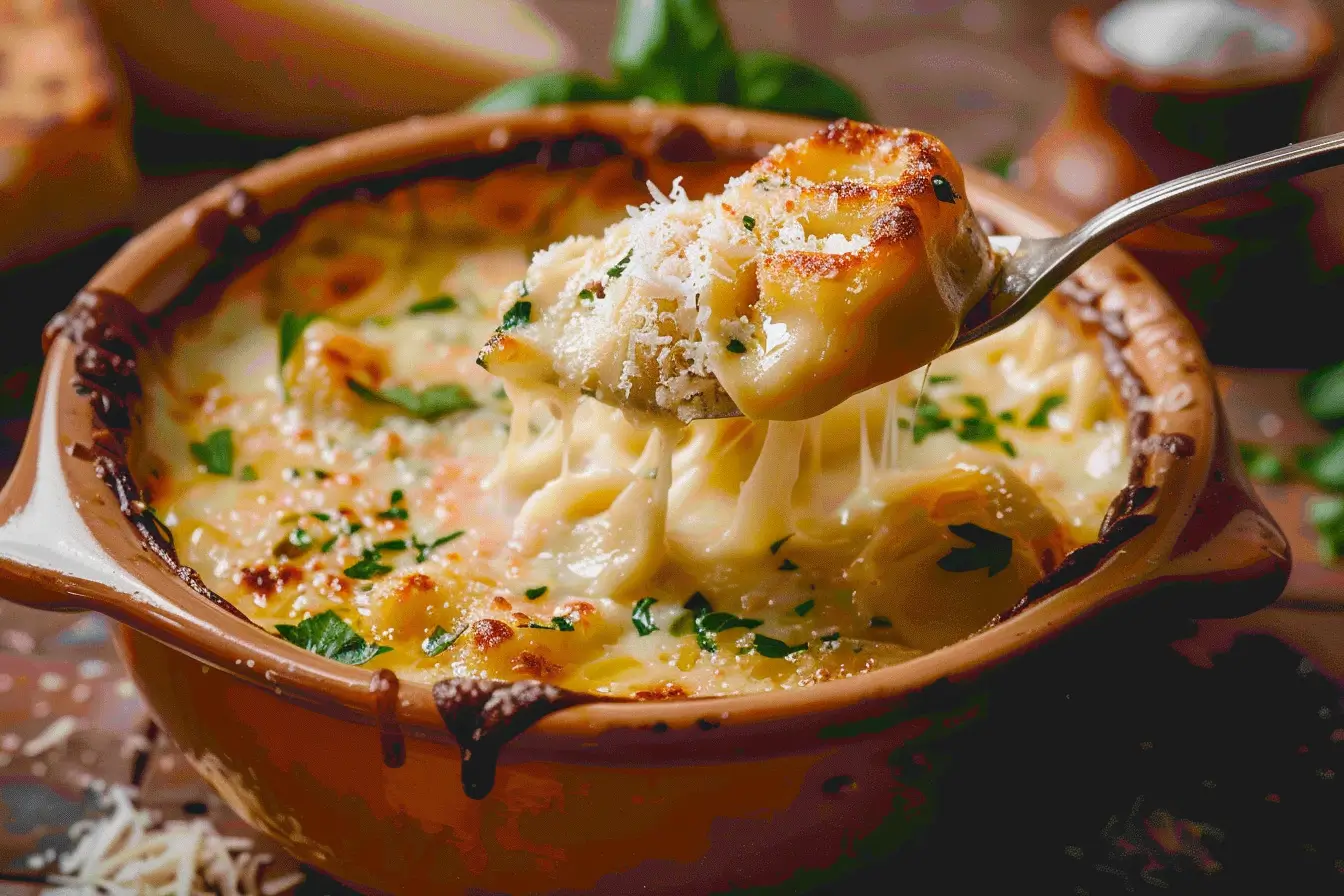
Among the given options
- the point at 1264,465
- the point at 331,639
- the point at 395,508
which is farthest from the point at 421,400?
the point at 1264,465

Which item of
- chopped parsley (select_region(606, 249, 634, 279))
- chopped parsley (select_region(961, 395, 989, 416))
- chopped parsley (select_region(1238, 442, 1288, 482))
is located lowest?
chopped parsley (select_region(1238, 442, 1288, 482))

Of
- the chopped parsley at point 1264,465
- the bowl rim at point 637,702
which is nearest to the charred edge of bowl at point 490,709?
the bowl rim at point 637,702

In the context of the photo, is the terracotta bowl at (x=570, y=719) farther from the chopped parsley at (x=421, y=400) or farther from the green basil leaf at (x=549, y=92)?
the green basil leaf at (x=549, y=92)

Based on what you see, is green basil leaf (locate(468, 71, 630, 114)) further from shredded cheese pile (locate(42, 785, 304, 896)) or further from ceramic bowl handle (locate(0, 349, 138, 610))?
shredded cheese pile (locate(42, 785, 304, 896))

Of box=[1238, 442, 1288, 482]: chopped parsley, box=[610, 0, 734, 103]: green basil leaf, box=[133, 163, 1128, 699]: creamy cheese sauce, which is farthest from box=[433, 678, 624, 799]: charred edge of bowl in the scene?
box=[610, 0, 734, 103]: green basil leaf

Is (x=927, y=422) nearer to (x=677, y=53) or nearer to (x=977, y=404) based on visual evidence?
(x=977, y=404)
